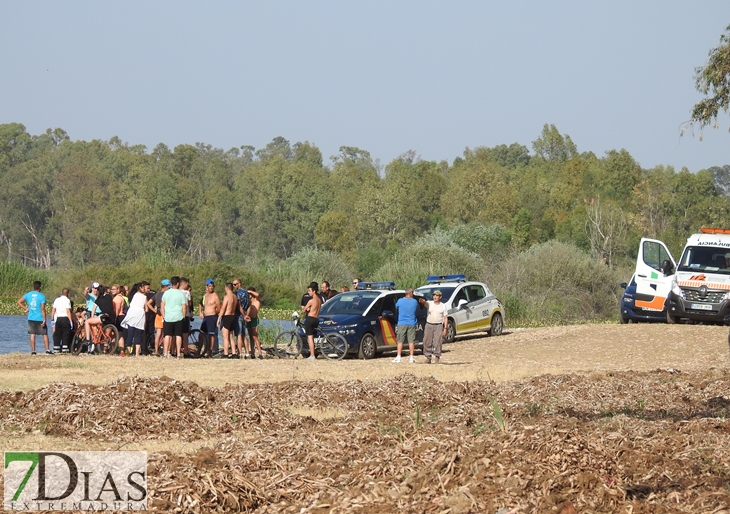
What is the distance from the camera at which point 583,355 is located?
80.2 ft

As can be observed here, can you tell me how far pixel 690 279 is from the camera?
1145 inches

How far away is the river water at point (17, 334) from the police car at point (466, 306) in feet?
16.5

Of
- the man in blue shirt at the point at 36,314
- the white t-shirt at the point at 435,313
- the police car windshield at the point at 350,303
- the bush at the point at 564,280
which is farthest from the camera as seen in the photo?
the bush at the point at 564,280

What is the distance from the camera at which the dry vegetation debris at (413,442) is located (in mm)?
7652

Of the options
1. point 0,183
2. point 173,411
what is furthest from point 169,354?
point 0,183

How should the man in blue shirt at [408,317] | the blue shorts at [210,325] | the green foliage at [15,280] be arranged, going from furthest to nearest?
the green foliage at [15,280] < the blue shorts at [210,325] < the man in blue shirt at [408,317]

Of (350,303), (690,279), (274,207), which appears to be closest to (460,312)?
(350,303)

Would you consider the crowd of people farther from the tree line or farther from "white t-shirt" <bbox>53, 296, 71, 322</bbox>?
the tree line

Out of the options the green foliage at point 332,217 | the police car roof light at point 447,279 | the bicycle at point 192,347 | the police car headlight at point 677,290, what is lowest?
the bicycle at point 192,347

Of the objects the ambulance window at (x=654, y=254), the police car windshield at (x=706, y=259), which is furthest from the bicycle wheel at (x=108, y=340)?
the police car windshield at (x=706, y=259)

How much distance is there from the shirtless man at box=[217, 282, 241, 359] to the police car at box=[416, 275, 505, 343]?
21.5 feet

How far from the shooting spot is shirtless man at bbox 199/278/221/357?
75.6 ft

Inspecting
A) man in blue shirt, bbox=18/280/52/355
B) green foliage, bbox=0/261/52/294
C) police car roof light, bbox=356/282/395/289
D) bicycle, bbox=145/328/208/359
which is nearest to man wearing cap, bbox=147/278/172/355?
bicycle, bbox=145/328/208/359

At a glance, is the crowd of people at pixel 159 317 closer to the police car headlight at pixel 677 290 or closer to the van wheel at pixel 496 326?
the van wheel at pixel 496 326
